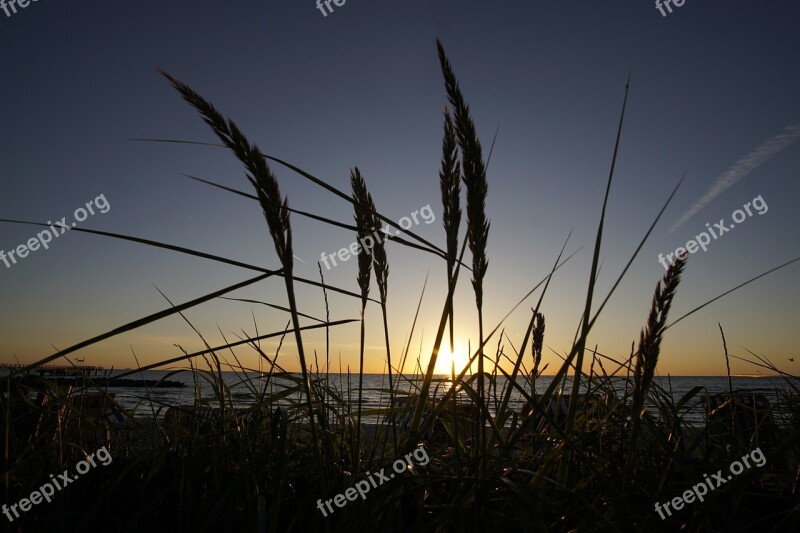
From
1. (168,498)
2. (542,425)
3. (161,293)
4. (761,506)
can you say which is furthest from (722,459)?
(161,293)

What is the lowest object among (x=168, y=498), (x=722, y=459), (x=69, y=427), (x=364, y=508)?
(x=722, y=459)

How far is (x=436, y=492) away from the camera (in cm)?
167

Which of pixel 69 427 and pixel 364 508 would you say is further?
pixel 69 427

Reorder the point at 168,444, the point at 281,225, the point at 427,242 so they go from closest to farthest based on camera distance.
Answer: the point at 281,225
the point at 427,242
the point at 168,444

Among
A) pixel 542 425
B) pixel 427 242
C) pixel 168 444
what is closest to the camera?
pixel 427 242

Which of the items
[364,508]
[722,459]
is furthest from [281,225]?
[722,459]

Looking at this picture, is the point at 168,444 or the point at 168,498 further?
the point at 168,444

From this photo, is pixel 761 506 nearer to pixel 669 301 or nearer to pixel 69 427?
pixel 669 301

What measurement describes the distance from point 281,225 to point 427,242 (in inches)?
13.7

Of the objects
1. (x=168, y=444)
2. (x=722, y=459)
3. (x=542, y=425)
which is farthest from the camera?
(x=542, y=425)

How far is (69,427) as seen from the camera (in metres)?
2.47

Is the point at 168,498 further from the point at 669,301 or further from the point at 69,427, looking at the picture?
the point at 669,301

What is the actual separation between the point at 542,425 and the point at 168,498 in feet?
5.30

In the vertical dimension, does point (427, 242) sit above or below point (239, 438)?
above
